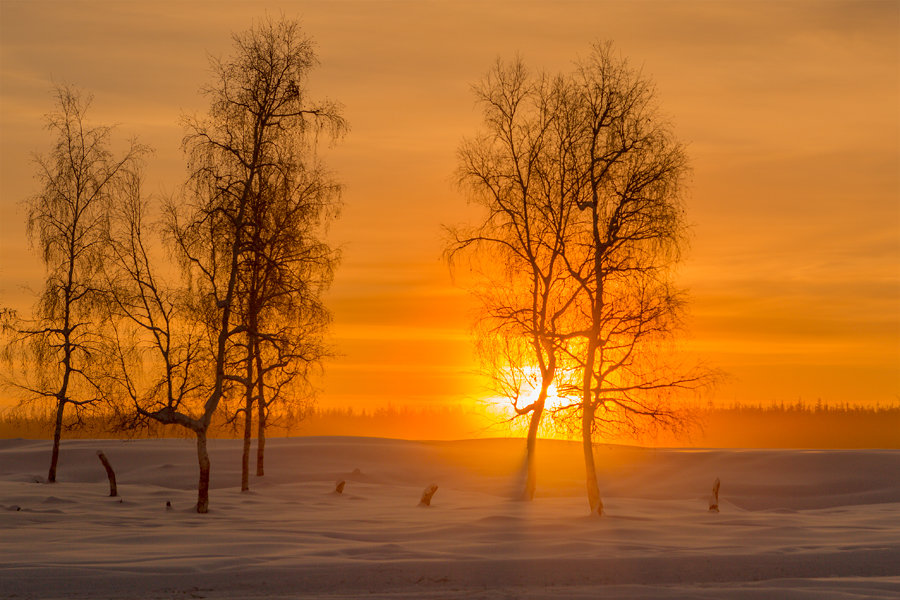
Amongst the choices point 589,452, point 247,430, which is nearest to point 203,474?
point 247,430

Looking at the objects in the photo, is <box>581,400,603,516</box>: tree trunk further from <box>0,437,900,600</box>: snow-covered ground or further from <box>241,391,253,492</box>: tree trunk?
<box>241,391,253,492</box>: tree trunk

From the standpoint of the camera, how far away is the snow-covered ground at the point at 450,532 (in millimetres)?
17656

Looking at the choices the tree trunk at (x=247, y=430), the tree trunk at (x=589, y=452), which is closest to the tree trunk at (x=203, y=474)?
the tree trunk at (x=247, y=430)

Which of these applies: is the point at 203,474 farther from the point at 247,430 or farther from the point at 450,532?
the point at 450,532

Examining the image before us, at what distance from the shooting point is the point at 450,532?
2484cm

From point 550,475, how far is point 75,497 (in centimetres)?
2294

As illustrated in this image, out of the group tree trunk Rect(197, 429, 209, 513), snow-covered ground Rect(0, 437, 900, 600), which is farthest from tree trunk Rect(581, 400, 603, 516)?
tree trunk Rect(197, 429, 209, 513)

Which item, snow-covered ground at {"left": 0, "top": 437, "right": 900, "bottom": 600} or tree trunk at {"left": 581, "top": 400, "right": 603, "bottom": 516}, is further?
tree trunk at {"left": 581, "top": 400, "right": 603, "bottom": 516}

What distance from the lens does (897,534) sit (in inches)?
1017

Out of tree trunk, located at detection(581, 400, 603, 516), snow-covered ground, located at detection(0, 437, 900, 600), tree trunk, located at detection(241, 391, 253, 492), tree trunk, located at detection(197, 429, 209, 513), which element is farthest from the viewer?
tree trunk, located at detection(241, 391, 253, 492)

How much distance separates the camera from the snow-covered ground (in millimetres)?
17656

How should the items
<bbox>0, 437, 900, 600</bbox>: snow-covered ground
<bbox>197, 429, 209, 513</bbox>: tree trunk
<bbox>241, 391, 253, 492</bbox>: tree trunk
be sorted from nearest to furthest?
<bbox>0, 437, 900, 600</bbox>: snow-covered ground → <bbox>197, 429, 209, 513</bbox>: tree trunk → <bbox>241, 391, 253, 492</bbox>: tree trunk

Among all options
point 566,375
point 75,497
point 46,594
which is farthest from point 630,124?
point 75,497

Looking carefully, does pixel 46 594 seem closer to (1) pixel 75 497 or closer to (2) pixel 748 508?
(1) pixel 75 497
